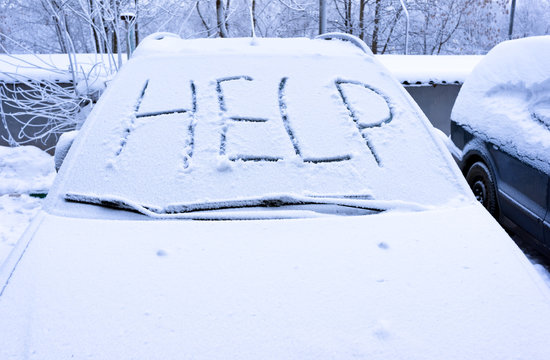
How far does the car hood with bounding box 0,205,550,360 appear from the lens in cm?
128

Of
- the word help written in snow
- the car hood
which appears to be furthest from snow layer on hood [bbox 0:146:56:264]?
the car hood

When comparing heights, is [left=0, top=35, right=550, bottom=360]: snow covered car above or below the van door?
above

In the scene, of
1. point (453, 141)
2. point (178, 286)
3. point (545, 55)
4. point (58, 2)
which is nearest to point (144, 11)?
→ point (58, 2)

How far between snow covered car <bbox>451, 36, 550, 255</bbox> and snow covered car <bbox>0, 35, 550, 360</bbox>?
1573mm

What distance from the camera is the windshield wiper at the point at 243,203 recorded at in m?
1.81

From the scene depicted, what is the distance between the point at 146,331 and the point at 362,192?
38.5 inches

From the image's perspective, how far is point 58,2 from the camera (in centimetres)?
614

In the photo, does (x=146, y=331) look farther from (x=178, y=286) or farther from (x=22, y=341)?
(x=22, y=341)

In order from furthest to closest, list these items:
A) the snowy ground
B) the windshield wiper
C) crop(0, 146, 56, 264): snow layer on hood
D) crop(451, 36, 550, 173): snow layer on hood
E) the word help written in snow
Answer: crop(0, 146, 56, 264): snow layer on hood < the snowy ground < crop(451, 36, 550, 173): snow layer on hood < the word help written in snow < the windshield wiper

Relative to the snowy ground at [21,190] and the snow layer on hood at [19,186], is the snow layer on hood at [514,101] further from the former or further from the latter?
the snow layer on hood at [19,186]

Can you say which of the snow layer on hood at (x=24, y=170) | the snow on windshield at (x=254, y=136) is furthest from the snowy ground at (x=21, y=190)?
the snow on windshield at (x=254, y=136)

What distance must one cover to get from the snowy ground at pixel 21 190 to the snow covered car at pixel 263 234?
1.88m

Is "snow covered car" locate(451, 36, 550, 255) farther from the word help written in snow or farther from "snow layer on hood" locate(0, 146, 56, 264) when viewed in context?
"snow layer on hood" locate(0, 146, 56, 264)

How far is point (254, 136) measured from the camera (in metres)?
2.10
